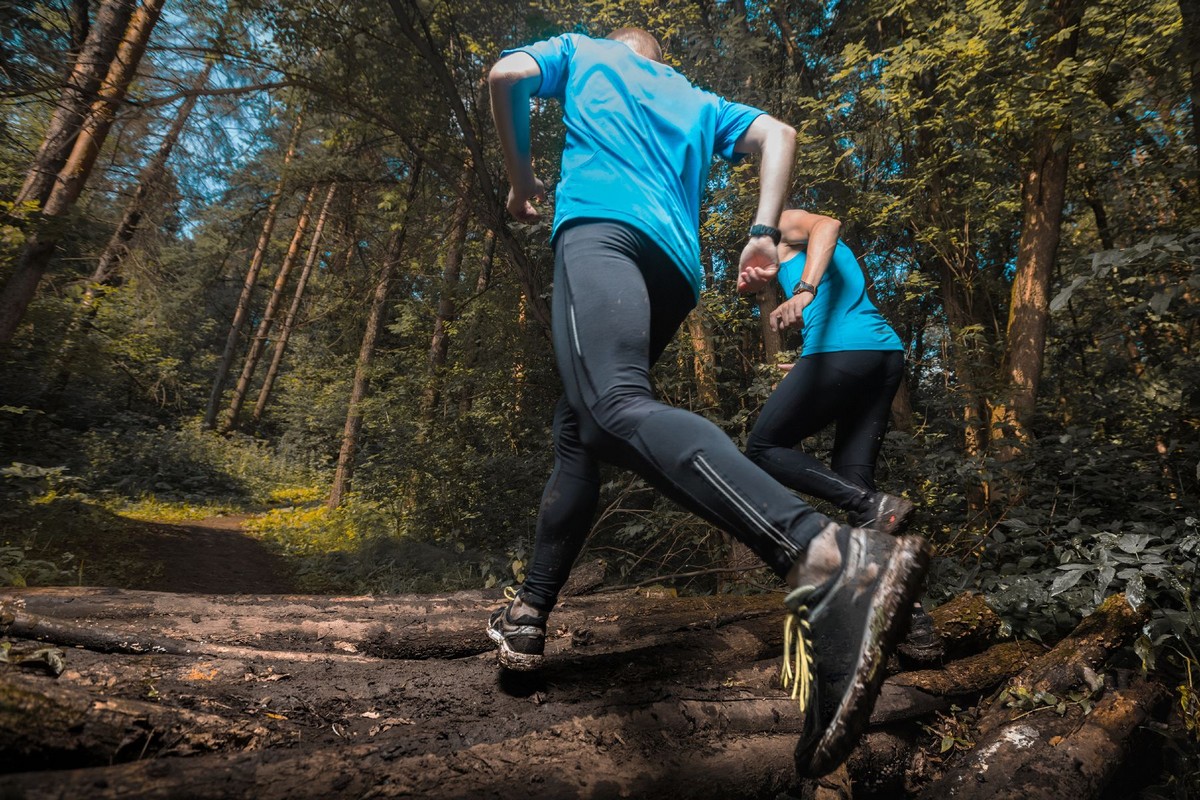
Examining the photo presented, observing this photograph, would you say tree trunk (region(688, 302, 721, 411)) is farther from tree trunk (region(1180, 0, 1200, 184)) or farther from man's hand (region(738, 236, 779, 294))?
man's hand (region(738, 236, 779, 294))

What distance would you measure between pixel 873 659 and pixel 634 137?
1.49 m

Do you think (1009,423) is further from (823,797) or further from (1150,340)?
(823,797)

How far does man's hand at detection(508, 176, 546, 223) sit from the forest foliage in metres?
2.14

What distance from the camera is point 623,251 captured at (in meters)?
1.74

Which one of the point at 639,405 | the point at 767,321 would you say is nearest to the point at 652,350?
the point at 639,405

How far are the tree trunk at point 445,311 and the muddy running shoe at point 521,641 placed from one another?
690 centimetres

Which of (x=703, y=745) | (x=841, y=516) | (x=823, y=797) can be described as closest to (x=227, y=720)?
(x=703, y=745)

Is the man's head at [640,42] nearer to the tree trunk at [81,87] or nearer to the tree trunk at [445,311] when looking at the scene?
the tree trunk at [81,87]

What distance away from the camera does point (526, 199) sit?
7.26ft

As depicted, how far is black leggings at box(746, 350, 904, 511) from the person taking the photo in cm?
258

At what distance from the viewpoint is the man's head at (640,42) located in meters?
2.15

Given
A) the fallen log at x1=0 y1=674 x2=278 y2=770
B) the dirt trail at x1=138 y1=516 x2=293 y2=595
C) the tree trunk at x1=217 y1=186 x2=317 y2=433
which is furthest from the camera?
the tree trunk at x1=217 y1=186 x2=317 y2=433

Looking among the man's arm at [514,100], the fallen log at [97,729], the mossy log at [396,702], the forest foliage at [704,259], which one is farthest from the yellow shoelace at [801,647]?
the forest foliage at [704,259]

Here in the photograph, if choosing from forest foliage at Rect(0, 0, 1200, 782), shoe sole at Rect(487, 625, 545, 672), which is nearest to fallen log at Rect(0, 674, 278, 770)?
shoe sole at Rect(487, 625, 545, 672)
